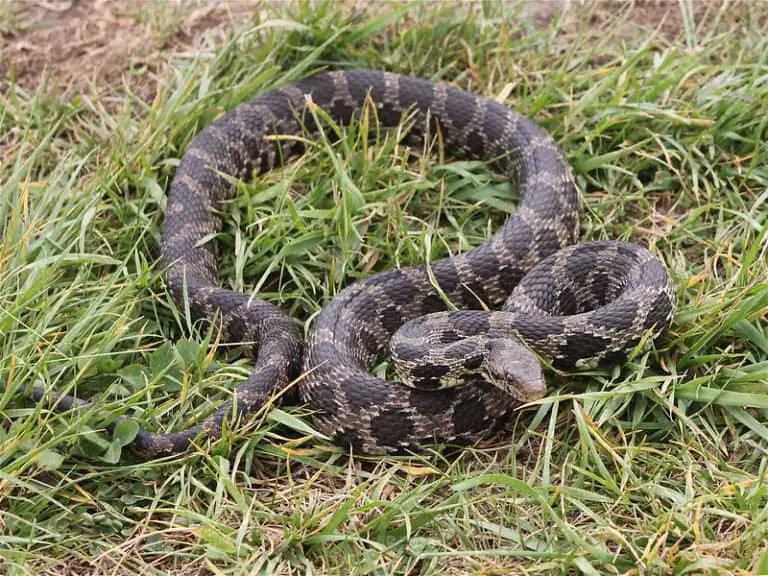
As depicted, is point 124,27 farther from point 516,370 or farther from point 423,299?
point 516,370

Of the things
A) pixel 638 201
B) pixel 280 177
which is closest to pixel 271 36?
pixel 280 177

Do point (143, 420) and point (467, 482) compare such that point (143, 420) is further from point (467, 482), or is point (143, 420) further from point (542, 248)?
point (542, 248)

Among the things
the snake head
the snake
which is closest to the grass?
the snake

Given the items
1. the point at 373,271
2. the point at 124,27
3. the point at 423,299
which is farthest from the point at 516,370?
the point at 124,27

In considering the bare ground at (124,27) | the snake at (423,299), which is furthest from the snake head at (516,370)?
the bare ground at (124,27)

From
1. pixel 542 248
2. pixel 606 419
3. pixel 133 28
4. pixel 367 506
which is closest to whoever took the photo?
pixel 367 506

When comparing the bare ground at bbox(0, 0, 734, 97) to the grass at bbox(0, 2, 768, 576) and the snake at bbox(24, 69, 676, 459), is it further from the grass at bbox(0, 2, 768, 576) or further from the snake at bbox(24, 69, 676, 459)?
the snake at bbox(24, 69, 676, 459)
